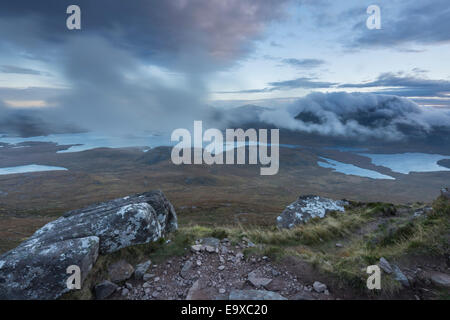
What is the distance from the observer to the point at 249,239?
27.0 feet

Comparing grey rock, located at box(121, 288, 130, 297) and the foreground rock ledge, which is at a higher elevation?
the foreground rock ledge

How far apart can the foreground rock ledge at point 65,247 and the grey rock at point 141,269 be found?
86cm

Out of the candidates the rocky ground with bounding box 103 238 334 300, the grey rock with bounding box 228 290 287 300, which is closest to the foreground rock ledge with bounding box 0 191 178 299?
the rocky ground with bounding box 103 238 334 300

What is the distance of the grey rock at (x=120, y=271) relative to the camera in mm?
5598

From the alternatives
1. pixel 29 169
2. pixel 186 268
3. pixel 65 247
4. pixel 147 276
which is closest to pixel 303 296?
pixel 186 268

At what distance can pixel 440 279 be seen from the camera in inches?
204

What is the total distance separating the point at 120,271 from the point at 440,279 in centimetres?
840

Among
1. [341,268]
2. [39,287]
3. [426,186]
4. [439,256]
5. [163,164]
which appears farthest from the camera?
[163,164]

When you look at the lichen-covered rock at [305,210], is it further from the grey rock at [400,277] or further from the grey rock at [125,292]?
the grey rock at [125,292]

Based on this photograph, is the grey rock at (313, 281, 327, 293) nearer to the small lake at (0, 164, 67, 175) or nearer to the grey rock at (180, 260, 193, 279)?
the grey rock at (180, 260, 193, 279)

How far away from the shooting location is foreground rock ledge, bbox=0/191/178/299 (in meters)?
4.88

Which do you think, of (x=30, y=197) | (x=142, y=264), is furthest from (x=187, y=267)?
(x=30, y=197)
